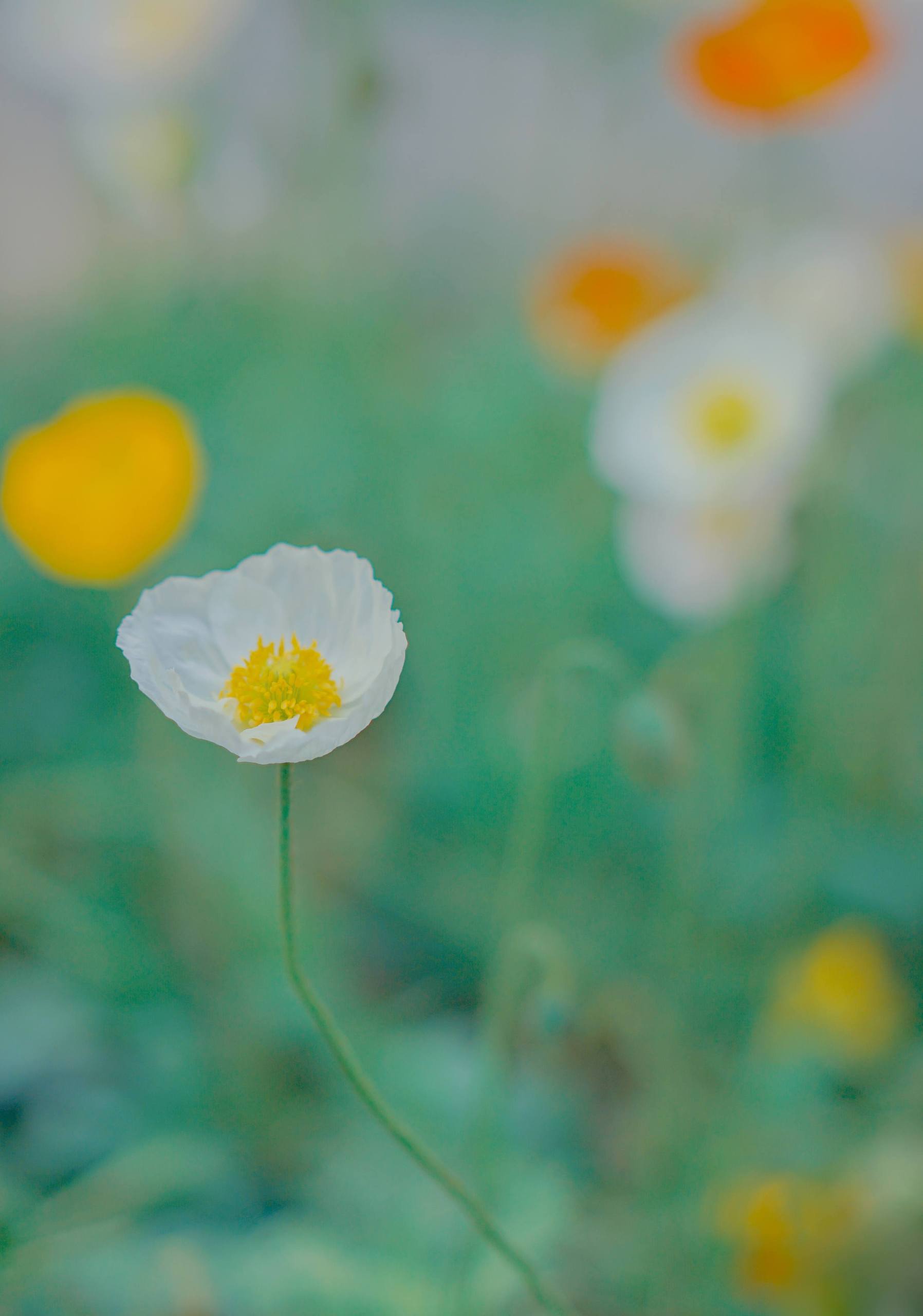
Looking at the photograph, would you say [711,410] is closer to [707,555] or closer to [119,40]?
[707,555]

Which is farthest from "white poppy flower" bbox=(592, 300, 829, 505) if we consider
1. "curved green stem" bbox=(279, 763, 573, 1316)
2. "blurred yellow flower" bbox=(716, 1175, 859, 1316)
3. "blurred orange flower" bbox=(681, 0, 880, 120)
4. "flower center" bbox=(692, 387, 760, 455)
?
"curved green stem" bbox=(279, 763, 573, 1316)

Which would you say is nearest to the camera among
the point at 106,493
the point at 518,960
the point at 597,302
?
the point at 518,960

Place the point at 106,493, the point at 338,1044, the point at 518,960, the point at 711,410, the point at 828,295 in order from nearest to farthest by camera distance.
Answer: the point at 338,1044
the point at 518,960
the point at 106,493
the point at 711,410
the point at 828,295

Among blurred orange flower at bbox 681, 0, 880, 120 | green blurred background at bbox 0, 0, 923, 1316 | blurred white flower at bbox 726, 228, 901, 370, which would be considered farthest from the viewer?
blurred white flower at bbox 726, 228, 901, 370

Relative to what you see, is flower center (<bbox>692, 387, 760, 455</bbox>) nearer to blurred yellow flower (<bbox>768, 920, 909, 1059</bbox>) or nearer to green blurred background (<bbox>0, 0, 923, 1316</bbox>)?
green blurred background (<bbox>0, 0, 923, 1316</bbox>)

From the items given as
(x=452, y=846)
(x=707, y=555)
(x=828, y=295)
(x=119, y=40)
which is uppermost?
(x=119, y=40)

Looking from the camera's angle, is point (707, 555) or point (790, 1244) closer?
point (790, 1244)

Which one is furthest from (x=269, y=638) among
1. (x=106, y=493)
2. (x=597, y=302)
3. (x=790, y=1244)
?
(x=597, y=302)
